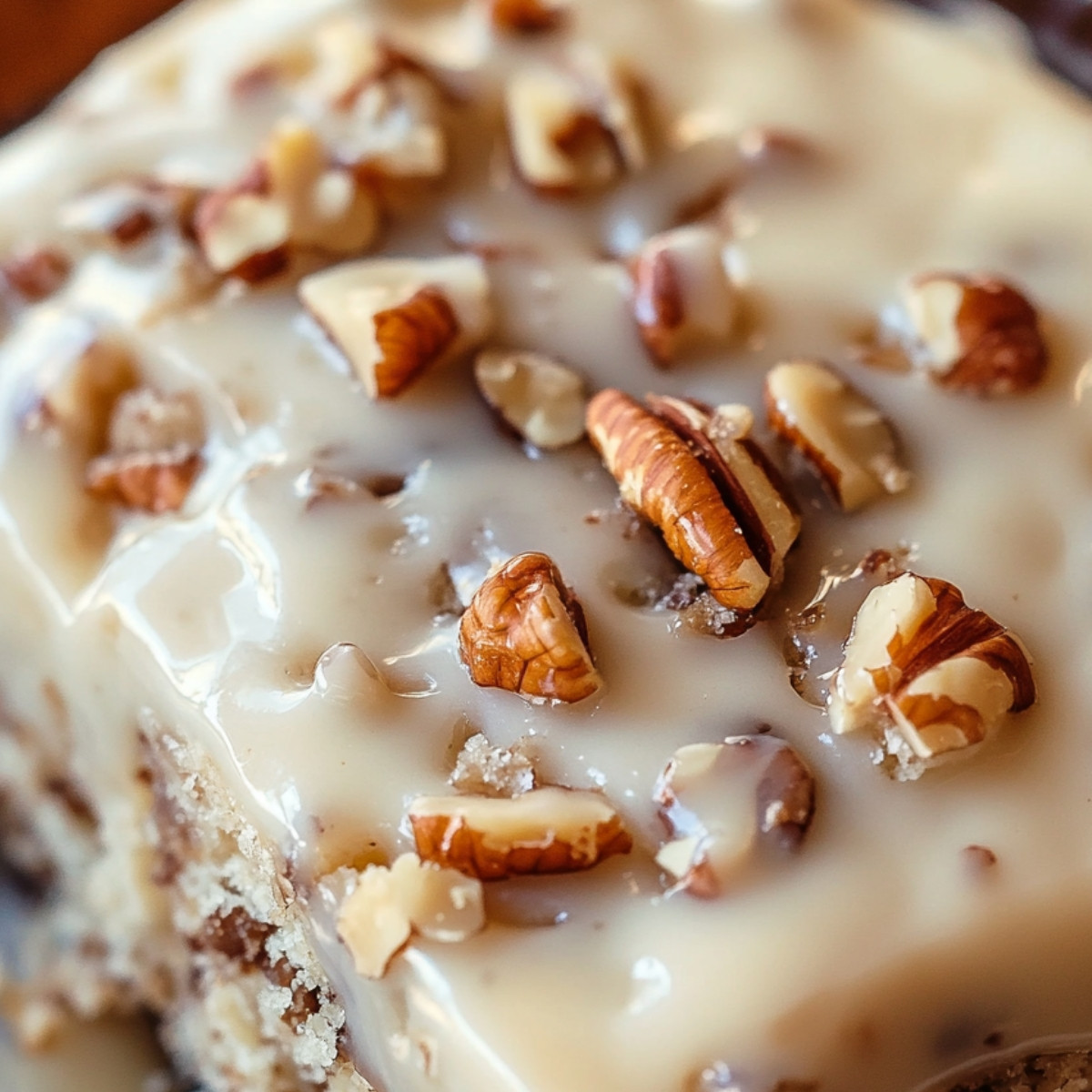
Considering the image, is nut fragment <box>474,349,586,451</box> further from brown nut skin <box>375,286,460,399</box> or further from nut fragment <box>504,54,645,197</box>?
nut fragment <box>504,54,645,197</box>

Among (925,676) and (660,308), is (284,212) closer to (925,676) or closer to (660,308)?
→ (660,308)

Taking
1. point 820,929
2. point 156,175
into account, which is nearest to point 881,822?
point 820,929

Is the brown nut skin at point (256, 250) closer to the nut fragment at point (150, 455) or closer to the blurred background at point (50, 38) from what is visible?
the nut fragment at point (150, 455)

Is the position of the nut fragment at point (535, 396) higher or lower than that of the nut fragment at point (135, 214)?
lower

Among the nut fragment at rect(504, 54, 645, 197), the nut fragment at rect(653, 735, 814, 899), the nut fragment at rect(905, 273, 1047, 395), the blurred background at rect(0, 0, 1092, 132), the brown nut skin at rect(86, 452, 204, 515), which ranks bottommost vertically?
→ the nut fragment at rect(653, 735, 814, 899)

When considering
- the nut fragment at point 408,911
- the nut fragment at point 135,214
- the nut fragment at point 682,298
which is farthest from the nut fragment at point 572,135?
the nut fragment at point 408,911

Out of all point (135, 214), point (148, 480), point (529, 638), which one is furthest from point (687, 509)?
point (135, 214)

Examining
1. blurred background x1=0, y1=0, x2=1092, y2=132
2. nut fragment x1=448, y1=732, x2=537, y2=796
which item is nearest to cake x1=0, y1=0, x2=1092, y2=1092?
nut fragment x1=448, y1=732, x2=537, y2=796
